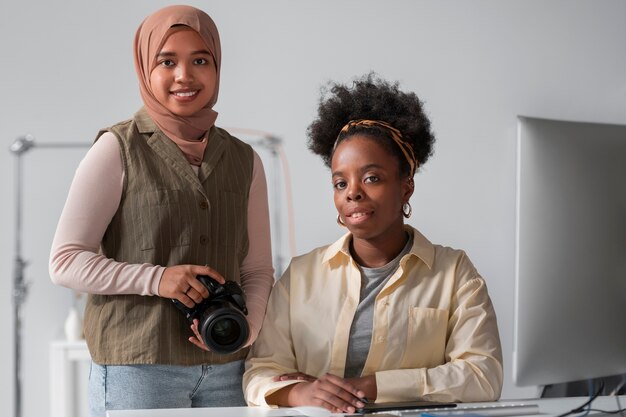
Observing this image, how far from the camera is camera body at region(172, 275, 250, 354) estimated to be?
1.54 m

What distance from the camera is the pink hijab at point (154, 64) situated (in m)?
1.67

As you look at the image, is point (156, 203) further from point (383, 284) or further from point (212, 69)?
point (383, 284)

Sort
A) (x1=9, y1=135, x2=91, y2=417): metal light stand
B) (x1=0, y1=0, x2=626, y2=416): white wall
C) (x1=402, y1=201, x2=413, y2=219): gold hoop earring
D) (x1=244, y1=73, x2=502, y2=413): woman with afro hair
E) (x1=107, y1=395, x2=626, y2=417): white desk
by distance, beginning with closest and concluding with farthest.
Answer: (x1=107, y1=395, x2=626, y2=417): white desk → (x1=244, y1=73, x2=502, y2=413): woman with afro hair → (x1=402, y1=201, x2=413, y2=219): gold hoop earring → (x1=9, y1=135, x2=91, y2=417): metal light stand → (x1=0, y1=0, x2=626, y2=416): white wall

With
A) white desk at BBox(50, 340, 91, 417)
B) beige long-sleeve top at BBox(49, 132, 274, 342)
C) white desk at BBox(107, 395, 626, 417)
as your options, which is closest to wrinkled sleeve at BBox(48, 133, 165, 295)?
beige long-sleeve top at BBox(49, 132, 274, 342)

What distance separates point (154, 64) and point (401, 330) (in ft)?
2.22

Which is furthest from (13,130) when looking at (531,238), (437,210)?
(531,238)

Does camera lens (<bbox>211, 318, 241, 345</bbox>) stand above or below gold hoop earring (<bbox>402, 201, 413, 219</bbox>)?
below

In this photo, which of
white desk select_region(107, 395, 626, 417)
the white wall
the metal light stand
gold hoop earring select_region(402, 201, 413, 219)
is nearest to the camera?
white desk select_region(107, 395, 626, 417)

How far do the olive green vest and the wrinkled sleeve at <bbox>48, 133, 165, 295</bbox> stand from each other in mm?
36

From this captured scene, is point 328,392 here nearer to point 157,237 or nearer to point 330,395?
A: point 330,395

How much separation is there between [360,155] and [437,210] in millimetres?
2016

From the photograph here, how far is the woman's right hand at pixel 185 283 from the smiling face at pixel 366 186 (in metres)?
0.27

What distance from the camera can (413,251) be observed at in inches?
65.4

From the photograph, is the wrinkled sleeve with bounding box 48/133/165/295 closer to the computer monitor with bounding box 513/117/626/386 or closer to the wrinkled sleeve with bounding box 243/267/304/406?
the wrinkled sleeve with bounding box 243/267/304/406
